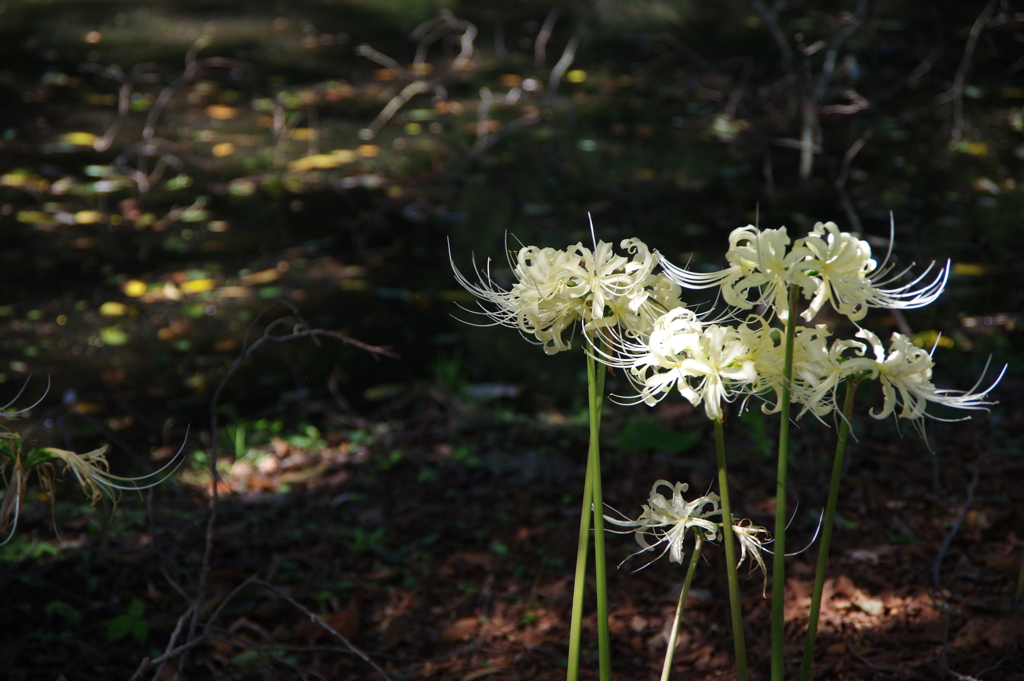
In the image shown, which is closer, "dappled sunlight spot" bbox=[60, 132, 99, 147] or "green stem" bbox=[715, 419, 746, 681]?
"green stem" bbox=[715, 419, 746, 681]

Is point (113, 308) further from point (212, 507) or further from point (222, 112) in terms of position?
point (222, 112)

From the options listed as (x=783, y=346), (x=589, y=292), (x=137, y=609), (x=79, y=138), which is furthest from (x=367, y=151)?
(x=783, y=346)

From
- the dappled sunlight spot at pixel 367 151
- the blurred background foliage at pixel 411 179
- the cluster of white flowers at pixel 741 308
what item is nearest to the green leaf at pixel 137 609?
the blurred background foliage at pixel 411 179

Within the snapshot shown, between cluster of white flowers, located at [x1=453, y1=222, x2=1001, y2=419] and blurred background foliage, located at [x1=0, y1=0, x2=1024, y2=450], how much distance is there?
1548mm

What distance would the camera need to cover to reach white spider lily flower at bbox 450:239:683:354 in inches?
55.2

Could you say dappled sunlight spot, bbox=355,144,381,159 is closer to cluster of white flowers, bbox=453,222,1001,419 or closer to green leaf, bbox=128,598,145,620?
green leaf, bbox=128,598,145,620

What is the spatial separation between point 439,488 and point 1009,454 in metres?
2.04

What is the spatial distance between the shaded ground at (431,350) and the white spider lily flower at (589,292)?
32 centimetres

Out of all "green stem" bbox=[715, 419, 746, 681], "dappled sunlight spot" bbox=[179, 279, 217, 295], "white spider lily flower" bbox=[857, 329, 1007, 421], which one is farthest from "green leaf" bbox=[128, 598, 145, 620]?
"dappled sunlight spot" bbox=[179, 279, 217, 295]

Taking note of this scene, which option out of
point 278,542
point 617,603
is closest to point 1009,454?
point 617,603

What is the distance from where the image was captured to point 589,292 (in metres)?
1.42

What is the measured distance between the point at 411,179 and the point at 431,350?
246cm

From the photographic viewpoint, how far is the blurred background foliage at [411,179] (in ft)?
14.6

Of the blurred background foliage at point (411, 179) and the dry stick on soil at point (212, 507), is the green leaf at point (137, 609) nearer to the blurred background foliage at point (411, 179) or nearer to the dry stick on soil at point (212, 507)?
the dry stick on soil at point (212, 507)
